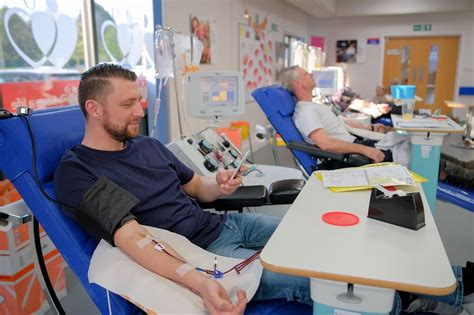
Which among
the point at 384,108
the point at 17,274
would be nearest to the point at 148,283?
the point at 17,274

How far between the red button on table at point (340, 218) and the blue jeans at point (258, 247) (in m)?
0.19

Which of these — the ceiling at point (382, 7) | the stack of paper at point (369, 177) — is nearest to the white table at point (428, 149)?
the stack of paper at point (369, 177)

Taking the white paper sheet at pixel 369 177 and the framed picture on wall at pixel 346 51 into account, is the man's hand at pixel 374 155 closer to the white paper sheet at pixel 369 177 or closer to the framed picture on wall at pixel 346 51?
the white paper sheet at pixel 369 177

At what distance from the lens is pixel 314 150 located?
244 cm

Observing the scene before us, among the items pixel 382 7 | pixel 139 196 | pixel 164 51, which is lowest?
pixel 139 196

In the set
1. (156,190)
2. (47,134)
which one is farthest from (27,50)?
(156,190)

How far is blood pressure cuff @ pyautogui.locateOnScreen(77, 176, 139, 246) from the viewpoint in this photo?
3.46 feet

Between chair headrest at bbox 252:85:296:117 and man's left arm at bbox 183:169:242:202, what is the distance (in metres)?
1.16

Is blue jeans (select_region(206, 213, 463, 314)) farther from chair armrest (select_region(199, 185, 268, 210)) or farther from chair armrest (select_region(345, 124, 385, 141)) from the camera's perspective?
chair armrest (select_region(345, 124, 385, 141))

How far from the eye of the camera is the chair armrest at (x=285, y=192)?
5.29 ft

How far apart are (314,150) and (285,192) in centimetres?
88

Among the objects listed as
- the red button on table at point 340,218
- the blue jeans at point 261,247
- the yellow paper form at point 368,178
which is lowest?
the blue jeans at point 261,247

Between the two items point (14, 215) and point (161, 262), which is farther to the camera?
point (14, 215)

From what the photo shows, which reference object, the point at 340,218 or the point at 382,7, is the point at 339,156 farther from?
the point at 382,7
